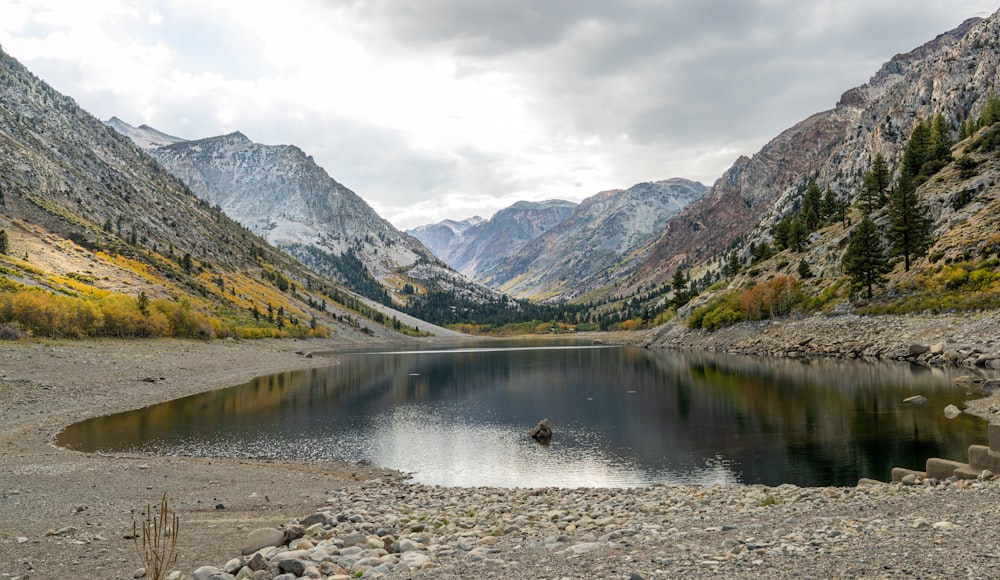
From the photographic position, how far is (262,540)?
605 inches

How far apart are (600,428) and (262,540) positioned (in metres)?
34.0

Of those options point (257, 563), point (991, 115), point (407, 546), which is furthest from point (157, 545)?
point (991, 115)

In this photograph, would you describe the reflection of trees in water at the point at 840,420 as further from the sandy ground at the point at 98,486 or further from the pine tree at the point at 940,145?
the pine tree at the point at 940,145

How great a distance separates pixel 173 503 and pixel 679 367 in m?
85.1

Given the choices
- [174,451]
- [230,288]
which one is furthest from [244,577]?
[230,288]

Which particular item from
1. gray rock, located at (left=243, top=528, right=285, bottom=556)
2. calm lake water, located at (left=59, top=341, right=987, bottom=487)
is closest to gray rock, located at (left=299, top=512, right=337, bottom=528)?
gray rock, located at (left=243, top=528, right=285, bottom=556)

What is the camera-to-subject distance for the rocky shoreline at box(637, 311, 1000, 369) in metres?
A: 61.2

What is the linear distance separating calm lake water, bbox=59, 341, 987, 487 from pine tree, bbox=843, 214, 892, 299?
26.2m

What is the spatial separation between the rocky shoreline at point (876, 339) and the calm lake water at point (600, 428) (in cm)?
483

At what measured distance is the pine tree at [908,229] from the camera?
3521 inches

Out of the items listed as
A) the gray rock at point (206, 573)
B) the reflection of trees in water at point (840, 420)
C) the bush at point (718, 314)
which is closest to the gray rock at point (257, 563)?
the gray rock at point (206, 573)

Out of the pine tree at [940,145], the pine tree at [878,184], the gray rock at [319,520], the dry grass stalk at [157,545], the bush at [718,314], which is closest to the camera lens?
the dry grass stalk at [157,545]

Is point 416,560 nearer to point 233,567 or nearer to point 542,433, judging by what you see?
point 233,567

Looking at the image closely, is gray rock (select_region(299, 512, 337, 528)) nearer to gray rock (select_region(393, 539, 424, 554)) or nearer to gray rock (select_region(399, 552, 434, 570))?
gray rock (select_region(393, 539, 424, 554))
